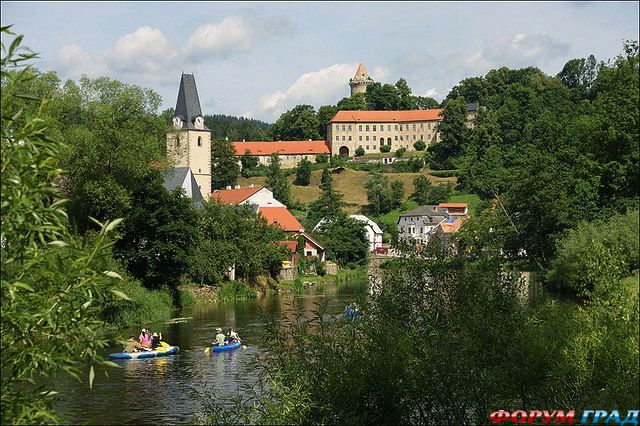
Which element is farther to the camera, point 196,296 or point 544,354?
point 196,296

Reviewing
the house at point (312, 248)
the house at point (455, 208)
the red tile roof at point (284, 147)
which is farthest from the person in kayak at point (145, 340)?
the red tile roof at point (284, 147)

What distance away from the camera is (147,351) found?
97.5ft

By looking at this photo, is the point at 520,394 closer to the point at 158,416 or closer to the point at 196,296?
the point at 158,416

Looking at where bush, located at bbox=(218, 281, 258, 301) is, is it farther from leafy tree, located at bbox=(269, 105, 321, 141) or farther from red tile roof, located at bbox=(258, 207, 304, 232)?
leafy tree, located at bbox=(269, 105, 321, 141)

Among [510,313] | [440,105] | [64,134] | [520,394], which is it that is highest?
[440,105]

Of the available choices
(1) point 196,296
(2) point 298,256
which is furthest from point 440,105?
(1) point 196,296

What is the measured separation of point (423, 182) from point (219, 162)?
28517mm

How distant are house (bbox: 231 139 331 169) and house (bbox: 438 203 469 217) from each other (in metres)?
43.4

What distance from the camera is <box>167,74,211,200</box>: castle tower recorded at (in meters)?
79.5

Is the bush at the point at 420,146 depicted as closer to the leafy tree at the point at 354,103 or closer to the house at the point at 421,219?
the leafy tree at the point at 354,103

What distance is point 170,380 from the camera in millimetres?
25703

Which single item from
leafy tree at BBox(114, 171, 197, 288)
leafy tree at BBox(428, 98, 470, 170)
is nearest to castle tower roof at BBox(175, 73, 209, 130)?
leafy tree at BBox(114, 171, 197, 288)

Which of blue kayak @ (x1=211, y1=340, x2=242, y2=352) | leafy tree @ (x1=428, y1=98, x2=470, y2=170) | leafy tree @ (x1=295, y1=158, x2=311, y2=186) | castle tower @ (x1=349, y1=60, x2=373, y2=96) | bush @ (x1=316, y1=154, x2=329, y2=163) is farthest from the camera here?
castle tower @ (x1=349, y1=60, x2=373, y2=96)

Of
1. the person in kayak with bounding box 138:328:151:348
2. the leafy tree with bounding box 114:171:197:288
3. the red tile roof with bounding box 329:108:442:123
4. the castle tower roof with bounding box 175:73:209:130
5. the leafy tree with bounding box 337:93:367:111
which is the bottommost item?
the person in kayak with bounding box 138:328:151:348
